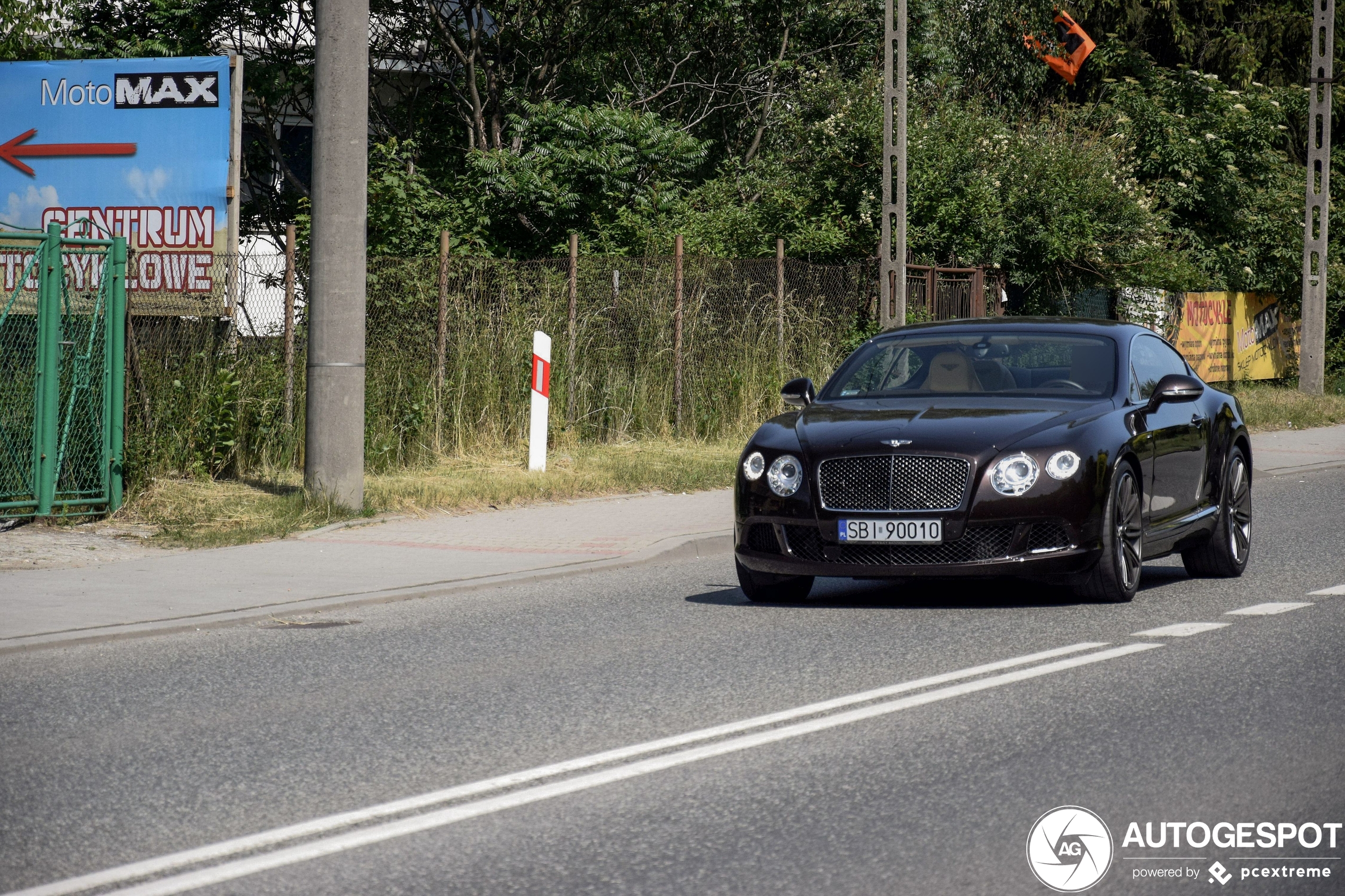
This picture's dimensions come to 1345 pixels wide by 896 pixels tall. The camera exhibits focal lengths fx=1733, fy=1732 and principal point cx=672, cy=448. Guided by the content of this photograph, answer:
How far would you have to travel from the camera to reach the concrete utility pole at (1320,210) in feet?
92.3

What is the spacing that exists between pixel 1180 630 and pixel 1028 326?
2634mm

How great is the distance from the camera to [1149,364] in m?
10.3

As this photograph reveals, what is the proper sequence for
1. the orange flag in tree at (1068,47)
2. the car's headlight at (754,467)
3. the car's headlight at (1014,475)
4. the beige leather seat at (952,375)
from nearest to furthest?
the car's headlight at (1014,475), the car's headlight at (754,467), the beige leather seat at (952,375), the orange flag in tree at (1068,47)

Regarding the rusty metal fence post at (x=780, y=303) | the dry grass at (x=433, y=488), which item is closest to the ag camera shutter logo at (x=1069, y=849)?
the dry grass at (x=433, y=488)

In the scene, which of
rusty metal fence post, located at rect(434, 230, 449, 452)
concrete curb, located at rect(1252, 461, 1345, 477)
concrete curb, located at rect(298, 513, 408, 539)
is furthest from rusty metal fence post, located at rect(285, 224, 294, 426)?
concrete curb, located at rect(1252, 461, 1345, 477)

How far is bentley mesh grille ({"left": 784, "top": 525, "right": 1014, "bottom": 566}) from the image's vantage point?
8.59 meters

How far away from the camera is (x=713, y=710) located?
648 cm

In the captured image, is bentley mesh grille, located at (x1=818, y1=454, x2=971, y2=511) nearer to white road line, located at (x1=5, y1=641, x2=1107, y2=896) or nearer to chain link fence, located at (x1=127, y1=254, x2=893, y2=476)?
white road line, located at (x1=5, y1=641, x2=1107, y2=896)

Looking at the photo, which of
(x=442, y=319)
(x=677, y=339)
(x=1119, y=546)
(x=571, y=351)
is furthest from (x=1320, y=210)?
(x=1119, y=546)

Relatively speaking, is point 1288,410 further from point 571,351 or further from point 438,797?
point 438,797

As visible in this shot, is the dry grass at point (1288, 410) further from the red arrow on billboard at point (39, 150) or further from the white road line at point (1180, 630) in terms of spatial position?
the white road line at point (1180, 630)

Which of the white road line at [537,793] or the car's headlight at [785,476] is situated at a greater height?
the car's headlight at [785,476]

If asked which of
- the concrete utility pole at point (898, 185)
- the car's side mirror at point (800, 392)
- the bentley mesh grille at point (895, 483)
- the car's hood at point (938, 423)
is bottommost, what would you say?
the bentley mesh grille at point (895, 483)

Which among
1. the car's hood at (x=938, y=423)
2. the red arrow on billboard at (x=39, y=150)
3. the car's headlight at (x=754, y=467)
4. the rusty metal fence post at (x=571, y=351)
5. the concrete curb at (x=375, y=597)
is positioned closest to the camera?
the concrete curb at (x=375, y=597)
